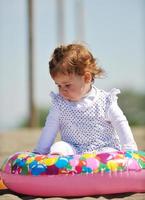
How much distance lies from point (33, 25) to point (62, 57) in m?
7.15

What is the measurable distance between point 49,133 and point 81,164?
25.4 inches

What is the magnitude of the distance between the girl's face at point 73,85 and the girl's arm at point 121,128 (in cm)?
24

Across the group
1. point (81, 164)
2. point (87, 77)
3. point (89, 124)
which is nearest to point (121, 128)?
point (89, 124)

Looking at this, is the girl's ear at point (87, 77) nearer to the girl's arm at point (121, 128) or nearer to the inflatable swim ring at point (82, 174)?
the girl's arm at point (121, 128)

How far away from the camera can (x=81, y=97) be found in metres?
4.05

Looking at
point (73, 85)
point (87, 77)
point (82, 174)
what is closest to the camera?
point (82, 174)

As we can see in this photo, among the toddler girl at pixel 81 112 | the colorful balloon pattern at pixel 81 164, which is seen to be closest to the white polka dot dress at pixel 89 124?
the toddler girl at pixel 81 112

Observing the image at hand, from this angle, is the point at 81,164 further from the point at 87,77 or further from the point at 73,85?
the point at 87,77

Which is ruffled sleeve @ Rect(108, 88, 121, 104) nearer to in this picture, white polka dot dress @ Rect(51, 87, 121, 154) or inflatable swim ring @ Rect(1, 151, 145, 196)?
white polka dot dress @ Rect(51, 87, 121, 154)

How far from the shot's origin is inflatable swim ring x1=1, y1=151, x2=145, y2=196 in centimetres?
350

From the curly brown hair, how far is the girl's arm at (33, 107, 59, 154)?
343mm

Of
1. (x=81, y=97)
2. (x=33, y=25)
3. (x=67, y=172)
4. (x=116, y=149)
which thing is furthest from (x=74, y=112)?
(x=33, y=25)

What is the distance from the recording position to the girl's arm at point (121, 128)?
155 inches

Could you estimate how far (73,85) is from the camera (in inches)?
155
